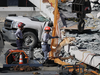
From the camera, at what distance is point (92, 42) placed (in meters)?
11.8

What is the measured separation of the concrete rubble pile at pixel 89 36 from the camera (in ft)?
37.6

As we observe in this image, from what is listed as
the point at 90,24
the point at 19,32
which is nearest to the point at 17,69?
the point at 19,32

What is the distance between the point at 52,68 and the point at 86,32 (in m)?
4.93

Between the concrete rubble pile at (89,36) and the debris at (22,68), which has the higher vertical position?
the concrete rubble pile at (89,36)

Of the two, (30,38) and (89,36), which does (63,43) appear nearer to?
(89,36)

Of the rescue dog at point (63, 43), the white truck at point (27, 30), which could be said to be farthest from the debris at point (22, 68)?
the white truck at point (27, 30)

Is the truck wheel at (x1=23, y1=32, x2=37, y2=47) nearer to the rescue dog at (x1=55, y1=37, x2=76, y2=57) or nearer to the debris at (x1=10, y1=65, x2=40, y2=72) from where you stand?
the rescue dog at (x1=55, y1=37, x2=76, y2=57)

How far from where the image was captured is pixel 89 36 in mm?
12594

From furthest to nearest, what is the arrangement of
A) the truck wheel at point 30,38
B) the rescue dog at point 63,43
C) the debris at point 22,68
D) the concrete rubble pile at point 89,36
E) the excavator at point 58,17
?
the truck wheel at point 30,38, the concrete rubble pile at point 89,36, the rescue dog at point 63,43, the debris at point 22,68, the excavator at point 58,17

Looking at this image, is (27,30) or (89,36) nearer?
(89,36)

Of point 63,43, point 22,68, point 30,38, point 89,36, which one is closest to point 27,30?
point 30,38

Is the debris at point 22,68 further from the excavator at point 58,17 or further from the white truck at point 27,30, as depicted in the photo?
the white truck at point 27,30

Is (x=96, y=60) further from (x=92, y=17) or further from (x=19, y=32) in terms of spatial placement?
(x=92, y=17)

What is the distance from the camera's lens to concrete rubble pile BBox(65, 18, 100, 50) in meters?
11.5
